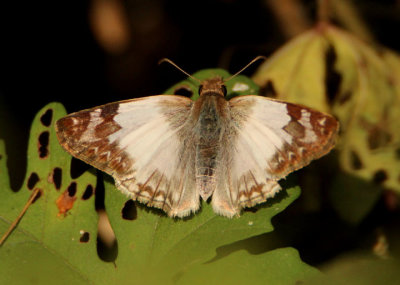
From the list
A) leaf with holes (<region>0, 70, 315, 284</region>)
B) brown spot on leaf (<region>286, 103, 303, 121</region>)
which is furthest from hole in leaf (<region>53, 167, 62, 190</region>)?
brown spot on leaf (<region>286, 103, 303, 121</region>)

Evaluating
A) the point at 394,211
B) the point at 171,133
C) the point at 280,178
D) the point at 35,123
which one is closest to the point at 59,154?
the point at 35,123

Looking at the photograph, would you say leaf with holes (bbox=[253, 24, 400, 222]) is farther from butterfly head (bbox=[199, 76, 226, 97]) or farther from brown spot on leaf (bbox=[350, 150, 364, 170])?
butterfly head (bbox=[199, 76, 226, 97])

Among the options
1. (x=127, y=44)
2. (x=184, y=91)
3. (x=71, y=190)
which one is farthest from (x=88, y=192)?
(x=127, y=44)

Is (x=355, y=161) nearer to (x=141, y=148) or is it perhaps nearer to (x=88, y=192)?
(x=141, y=148)

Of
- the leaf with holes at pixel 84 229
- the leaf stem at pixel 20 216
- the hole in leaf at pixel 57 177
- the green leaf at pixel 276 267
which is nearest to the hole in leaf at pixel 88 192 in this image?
the leaf with holes at pixel 84 229

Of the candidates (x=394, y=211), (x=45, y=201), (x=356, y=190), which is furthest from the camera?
(x=394, y=211)

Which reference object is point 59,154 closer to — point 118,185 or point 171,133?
point 118,185
